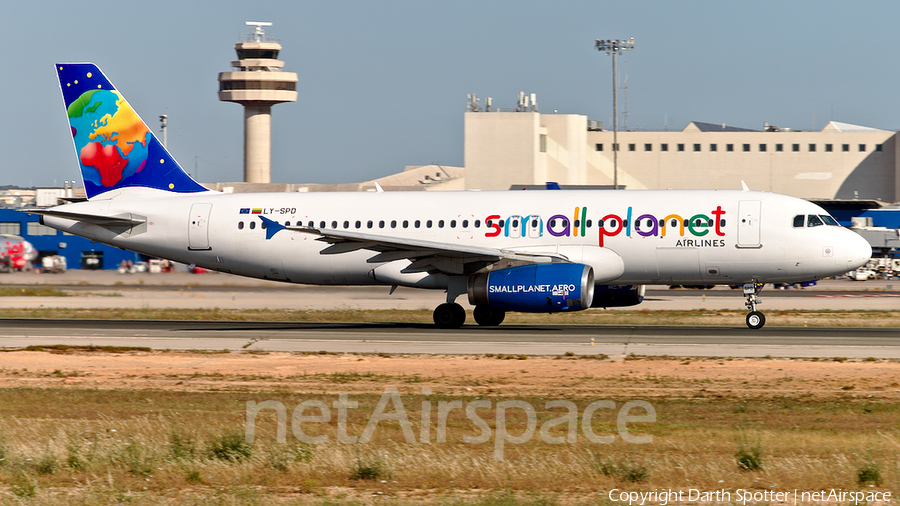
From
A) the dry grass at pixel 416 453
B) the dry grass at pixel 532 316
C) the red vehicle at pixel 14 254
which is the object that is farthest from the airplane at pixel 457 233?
the red vehicle at pixel 14 254

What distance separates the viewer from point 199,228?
31.2 meters

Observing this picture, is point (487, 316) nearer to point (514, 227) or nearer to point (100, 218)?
point (514, 227)

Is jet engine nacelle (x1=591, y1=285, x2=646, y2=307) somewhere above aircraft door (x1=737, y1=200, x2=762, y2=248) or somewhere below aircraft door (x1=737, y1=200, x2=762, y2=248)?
below

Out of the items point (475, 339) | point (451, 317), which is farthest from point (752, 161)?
point (475, 339)

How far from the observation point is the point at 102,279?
59.9m

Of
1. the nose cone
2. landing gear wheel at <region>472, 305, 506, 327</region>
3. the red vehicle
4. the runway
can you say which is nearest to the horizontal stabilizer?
the runway

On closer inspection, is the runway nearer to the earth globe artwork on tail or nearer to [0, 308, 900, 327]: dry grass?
[0, 308, 900, 327]: dry grass

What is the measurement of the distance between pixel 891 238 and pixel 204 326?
62953 mm

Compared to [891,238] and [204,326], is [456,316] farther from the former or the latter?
[891,238]

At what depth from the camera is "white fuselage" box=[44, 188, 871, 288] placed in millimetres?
27688

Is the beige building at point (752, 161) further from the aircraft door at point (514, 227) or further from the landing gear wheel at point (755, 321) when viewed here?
the landing gear wheel at point (755, 321)

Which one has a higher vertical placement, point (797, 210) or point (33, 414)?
point (797, 210)

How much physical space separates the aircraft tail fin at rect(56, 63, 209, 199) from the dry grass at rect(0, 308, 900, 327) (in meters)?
4.97

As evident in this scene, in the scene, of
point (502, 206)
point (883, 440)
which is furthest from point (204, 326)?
point (883, 440)
